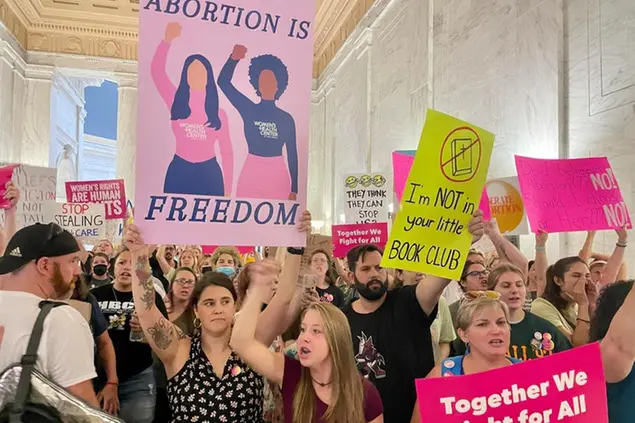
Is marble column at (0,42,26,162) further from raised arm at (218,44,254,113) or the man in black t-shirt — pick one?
the man in black t-shirt

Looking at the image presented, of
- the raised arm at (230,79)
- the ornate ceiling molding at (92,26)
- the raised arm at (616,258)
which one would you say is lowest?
the raised arm at (616,258)

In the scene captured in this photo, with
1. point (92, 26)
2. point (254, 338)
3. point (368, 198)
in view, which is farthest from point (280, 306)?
point (92, 26)

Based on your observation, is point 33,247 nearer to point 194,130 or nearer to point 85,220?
point 194,130

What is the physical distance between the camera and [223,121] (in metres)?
2.66

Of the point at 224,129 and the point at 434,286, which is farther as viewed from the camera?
the point at 434,286

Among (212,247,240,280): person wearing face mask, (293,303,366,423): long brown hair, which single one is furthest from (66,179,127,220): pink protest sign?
(293,303,366,423): long brown hair

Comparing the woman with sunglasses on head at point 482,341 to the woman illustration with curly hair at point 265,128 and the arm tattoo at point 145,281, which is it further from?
the arm tattoo at point 145,281

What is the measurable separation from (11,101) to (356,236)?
1370 centimetres

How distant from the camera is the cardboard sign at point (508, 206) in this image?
611 cm

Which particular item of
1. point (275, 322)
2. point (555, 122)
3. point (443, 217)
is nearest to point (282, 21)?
point (443, 217)

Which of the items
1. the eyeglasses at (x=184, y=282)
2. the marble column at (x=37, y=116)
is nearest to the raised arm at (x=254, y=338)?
the eyeglasses at (x=184, y=282)

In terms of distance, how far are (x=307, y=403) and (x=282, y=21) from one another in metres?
1.75

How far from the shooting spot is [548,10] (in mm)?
6938

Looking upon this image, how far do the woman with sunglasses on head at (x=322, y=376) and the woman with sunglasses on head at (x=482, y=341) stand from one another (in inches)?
15.5
